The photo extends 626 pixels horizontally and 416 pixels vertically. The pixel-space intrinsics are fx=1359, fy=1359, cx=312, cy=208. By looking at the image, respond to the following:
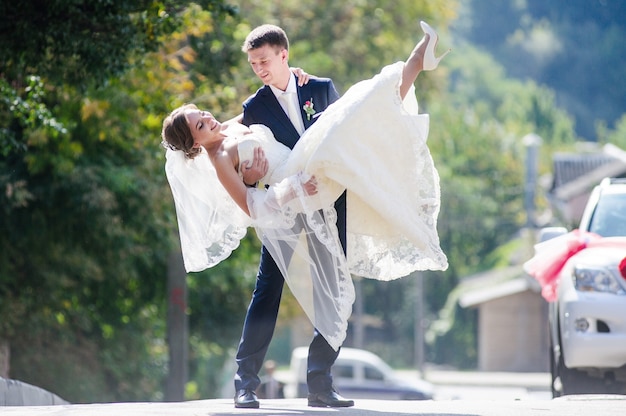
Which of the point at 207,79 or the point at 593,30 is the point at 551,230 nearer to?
the point at 207,79

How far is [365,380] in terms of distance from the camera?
35.2m

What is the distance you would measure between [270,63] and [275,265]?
1.11m

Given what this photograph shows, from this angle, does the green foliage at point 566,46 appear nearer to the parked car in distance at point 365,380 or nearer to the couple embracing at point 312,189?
the parked car in distance at point 365,380

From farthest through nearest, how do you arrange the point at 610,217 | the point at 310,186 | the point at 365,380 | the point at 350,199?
the point at 365,380 → the point at 610,217 → the point at 350,199 → the point at 310,186

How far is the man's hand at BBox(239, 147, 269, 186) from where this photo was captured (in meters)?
7.30

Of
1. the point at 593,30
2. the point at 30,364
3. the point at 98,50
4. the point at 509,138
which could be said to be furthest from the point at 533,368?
the point at 593,30

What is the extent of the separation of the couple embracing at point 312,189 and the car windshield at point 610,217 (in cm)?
344

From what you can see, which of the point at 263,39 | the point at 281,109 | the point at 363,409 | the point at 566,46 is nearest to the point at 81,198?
the point at 281,109

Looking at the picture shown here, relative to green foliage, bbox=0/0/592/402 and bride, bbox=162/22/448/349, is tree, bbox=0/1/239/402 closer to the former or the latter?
green foliage, bbox=0/0/592/402

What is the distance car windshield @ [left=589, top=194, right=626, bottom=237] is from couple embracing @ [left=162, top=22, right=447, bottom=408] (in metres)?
3.44

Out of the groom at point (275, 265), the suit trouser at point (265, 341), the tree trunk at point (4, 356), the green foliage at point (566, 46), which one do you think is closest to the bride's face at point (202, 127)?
the groom at point (275, 265)

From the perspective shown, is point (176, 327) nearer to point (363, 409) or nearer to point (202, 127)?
point (363, 409)

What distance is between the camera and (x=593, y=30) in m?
137

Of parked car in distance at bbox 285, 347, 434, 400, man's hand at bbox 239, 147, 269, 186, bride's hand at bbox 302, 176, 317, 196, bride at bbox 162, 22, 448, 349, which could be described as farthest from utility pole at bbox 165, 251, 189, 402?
bride's hand at bbox 302, 176, 317, 196
